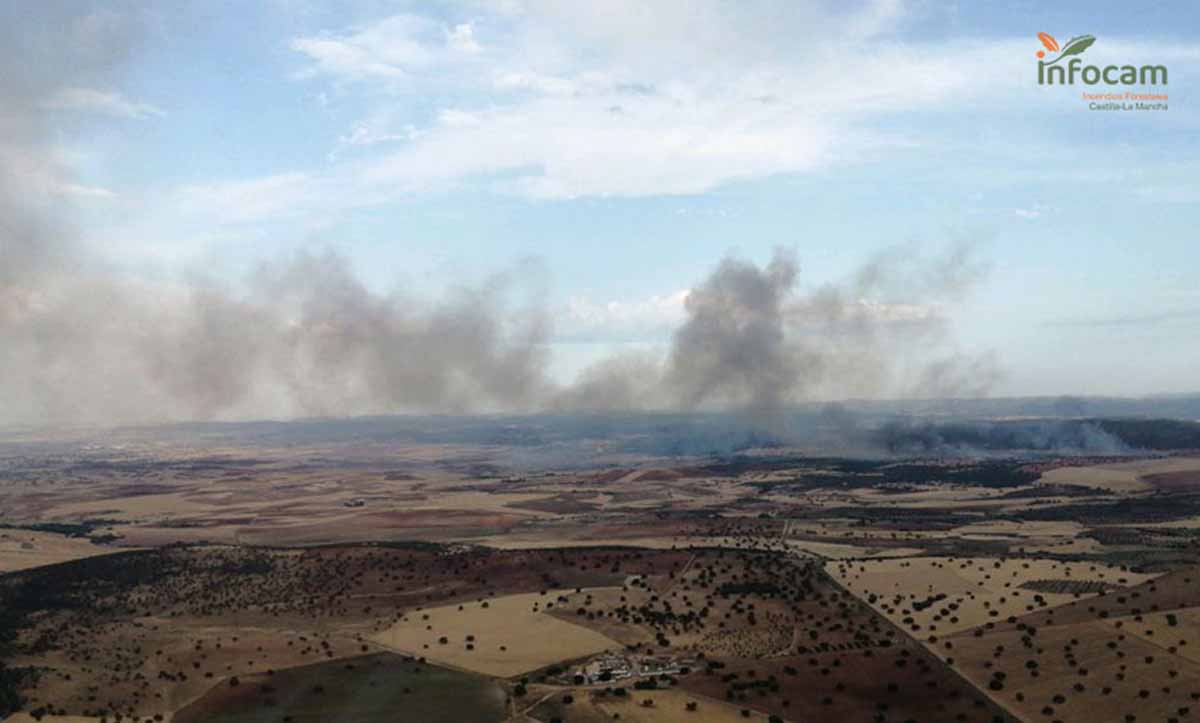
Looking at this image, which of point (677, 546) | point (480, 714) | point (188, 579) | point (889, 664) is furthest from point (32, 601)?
point (889, 664)

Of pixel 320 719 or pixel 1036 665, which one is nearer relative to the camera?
pixel 320 719

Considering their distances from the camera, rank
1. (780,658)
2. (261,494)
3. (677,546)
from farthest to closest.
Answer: (261,494) → (677,546) → (780,658)

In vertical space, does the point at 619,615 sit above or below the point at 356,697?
above

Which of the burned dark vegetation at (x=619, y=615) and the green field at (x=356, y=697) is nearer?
the green field at (x=356, y=697)

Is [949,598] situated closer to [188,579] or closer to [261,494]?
[188,579]

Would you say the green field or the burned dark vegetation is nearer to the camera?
the green field

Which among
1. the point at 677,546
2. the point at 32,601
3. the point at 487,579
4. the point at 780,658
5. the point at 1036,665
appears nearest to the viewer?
the point at 1036,665

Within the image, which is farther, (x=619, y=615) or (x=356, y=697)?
(x=619, y=615)

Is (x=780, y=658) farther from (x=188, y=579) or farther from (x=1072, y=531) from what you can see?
(x=1072, y=531)
